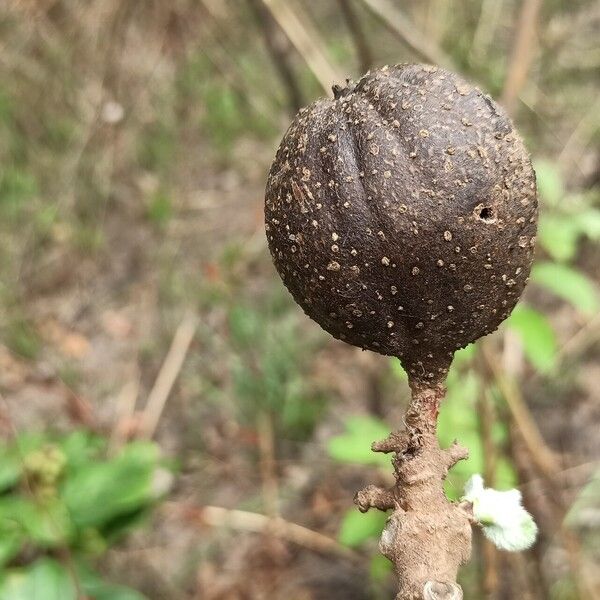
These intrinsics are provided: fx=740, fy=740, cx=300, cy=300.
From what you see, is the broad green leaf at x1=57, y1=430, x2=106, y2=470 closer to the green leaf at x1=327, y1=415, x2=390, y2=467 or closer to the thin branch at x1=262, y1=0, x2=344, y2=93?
the green leaf at x1=327, y1=415, x2=390, y2=467

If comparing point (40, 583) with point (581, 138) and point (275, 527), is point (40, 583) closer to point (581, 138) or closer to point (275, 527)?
point (275, 527)

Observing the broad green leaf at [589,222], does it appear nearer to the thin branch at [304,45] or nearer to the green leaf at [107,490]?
the thin branch at [304,45]

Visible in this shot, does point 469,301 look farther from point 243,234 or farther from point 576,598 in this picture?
point 243,234

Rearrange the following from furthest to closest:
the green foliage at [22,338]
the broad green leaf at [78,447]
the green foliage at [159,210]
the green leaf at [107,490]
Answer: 1. the green foliage at [159,210]
2. the green foliage at [22,338]
3. the broad green leaf at [78,447]
4. the green leaf at [107,490]

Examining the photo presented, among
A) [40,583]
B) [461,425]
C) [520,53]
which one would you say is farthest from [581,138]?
[40,583]

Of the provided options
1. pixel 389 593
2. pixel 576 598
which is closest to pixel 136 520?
pixel 389 593

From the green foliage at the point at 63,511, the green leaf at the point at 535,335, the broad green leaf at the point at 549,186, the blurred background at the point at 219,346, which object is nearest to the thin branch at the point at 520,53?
the blurred background at the point at 219,346
